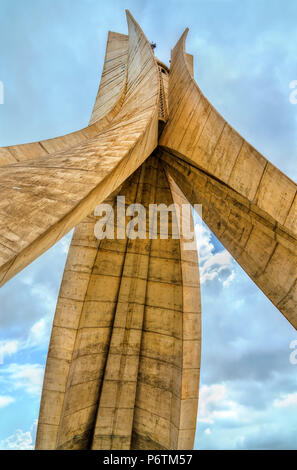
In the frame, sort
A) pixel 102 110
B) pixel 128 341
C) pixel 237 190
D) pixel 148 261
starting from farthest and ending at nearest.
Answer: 1. pixel 148 261
2. pixel 128 341
3. pixel 102 110
4. pixel 237 190

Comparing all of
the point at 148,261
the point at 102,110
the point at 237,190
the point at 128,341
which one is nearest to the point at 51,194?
the point at 237,190

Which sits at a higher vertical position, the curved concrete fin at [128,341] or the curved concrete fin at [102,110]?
the curved concrete fin at [102,110]

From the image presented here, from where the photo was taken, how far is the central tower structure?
13.1 feet

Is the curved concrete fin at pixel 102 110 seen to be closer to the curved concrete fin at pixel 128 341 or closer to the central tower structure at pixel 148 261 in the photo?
the central tower structure at pixel 148 261

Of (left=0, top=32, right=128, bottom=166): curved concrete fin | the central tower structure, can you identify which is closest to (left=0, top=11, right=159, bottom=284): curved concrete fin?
the central tower structure

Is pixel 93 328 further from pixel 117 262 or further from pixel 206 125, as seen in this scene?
pixel 206 125

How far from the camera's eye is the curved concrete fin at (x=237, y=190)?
12.5 ft

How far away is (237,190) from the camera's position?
419 centimetres

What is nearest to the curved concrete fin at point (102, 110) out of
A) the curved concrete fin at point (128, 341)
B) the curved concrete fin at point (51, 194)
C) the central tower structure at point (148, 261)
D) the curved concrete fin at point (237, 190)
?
the central tower structure at point (148, 261)

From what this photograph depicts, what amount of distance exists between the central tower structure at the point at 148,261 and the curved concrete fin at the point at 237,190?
0.06ft

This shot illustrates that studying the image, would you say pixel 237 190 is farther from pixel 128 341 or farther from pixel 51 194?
pixel 128 341

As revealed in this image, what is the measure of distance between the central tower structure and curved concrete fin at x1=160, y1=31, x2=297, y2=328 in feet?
0.06

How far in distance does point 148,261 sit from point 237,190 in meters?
4.36

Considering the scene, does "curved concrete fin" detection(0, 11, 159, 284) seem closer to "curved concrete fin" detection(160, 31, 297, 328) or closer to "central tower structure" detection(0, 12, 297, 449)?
"central tower structure" detection(0, 12, 297, 449)
